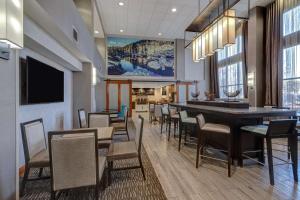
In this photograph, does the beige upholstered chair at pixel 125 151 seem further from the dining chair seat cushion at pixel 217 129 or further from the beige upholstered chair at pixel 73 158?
the dining chair seat cushion at pixel 217 129

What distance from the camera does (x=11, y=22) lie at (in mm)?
1258

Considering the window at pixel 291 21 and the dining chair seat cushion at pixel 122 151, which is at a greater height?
the window at pixel 291 21

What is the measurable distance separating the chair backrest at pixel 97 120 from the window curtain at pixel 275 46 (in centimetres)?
544

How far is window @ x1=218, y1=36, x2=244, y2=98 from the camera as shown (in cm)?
784

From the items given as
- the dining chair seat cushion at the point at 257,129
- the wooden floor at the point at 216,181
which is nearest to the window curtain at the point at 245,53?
the wooden floor at the point at 216,181

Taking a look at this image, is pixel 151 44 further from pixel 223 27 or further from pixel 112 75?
pixel 223 27

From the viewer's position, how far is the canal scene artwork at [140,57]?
9.55 meters

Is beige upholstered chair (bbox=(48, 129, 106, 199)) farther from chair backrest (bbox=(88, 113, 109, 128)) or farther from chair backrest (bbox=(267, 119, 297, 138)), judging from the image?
chair backrest (bbox=(267, 119, 297, 138))

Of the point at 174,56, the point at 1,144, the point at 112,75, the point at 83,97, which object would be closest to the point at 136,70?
the point at 112,75

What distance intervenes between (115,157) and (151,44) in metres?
8.41

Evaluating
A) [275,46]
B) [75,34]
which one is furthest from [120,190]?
[275,46]

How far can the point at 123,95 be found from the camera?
1023 cm

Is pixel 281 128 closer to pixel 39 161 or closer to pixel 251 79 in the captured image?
pixel 39 161

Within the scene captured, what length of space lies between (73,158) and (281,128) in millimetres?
2728
